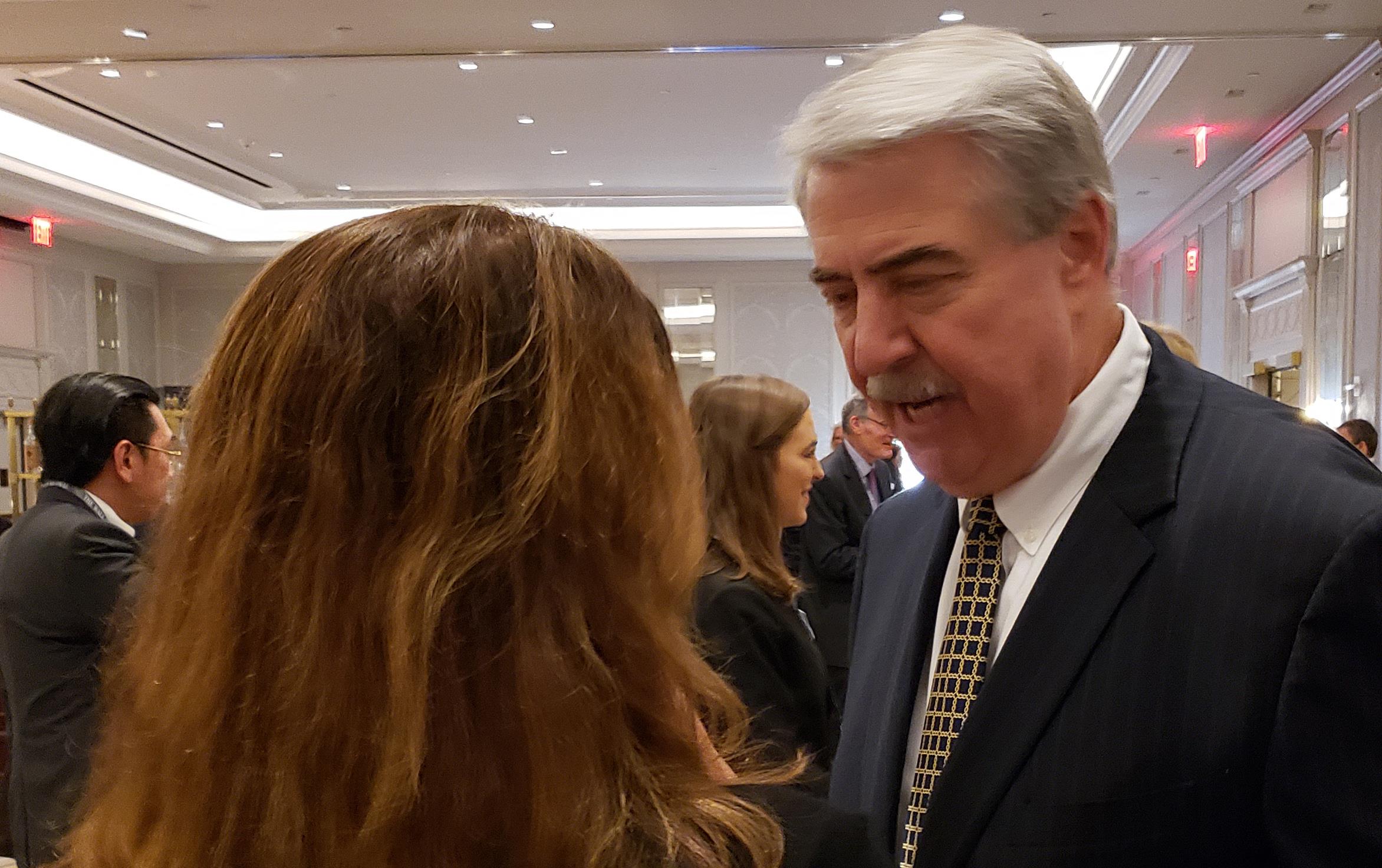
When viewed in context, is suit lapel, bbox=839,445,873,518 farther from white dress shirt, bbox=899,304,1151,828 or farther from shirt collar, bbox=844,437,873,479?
white dress shirt, bbox=899,304,1151,828

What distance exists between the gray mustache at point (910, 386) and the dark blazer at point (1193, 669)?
185 mm

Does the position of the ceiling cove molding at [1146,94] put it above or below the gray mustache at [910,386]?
above

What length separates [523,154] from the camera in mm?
10328

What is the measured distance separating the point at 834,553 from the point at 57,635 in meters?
2.64

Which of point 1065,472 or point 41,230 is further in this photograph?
point 41,230

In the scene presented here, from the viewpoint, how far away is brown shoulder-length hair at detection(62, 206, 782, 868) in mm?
776

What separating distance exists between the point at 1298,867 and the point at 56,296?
1352 centimetres

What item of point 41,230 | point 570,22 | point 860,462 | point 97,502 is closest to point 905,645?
point 97,502

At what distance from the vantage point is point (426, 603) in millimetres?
777

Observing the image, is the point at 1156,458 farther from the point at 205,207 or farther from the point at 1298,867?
the point at 205,207

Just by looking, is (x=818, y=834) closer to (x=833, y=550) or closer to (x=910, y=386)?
(x=910, y=386)

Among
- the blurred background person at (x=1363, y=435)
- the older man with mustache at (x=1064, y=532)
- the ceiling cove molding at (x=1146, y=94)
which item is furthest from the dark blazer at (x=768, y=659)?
the ceiling cove molding at (x=1146, y=94)

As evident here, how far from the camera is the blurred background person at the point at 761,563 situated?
2.22 meters

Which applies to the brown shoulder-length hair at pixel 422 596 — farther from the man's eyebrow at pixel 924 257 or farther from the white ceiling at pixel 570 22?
the white ceiling at pixel 570 22
